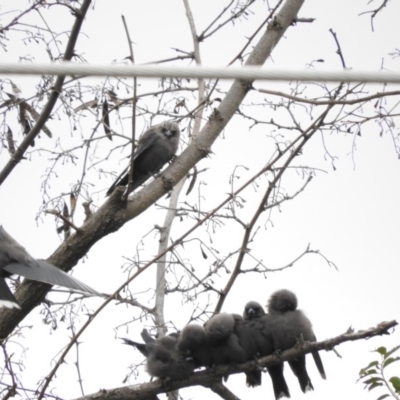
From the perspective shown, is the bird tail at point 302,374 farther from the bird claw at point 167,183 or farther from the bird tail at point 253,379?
the bird claw at point 167,183

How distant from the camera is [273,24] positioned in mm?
6121

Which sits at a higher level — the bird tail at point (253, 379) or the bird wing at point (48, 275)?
the bird wing at point (48, 275)

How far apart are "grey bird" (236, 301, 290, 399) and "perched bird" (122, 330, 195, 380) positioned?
0.35m

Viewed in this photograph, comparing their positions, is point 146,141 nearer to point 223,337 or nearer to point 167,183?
point 167,183

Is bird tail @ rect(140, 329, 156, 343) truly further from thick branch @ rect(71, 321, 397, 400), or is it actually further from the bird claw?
the bird claw

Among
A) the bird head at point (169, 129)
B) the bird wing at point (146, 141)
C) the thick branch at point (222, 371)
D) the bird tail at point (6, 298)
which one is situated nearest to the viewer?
the thick branch at point (222, 371)

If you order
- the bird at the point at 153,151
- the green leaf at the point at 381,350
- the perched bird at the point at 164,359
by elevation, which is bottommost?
the green leaf at the point at 381,350

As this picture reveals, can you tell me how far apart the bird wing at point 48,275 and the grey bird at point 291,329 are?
3.42 ft

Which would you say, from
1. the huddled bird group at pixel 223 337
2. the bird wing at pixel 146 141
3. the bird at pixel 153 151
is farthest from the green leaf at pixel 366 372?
the bird wing at pixel 146 141

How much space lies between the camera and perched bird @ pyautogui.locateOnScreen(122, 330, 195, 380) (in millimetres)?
4977

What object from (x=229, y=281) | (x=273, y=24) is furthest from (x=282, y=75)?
(x=273, y=24)

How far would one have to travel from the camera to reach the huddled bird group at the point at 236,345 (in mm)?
5031

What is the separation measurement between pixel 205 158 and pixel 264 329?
1330mm

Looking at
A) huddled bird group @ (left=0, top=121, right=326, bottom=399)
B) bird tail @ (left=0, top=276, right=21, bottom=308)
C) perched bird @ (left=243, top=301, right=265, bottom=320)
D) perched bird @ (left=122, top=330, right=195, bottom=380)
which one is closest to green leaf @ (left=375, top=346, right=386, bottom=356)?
huddled bird group @ (left=0, top=121, right=326, bottom=399)
